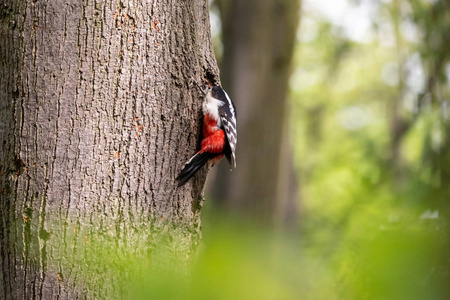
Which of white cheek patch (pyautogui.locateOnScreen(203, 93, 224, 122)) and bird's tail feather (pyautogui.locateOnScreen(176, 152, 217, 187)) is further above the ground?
white cheek patch (pyautogui.locateOnScreen(203, 93, 224, 122))

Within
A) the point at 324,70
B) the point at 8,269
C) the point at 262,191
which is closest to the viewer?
the point at 8,269

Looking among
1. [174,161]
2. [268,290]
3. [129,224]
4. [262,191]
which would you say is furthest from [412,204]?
[262,191]

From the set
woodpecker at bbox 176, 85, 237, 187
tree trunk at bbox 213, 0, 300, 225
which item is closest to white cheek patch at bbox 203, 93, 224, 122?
woodpecker at bbox 176, 85, 237, 187

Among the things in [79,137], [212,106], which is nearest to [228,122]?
[212,106]

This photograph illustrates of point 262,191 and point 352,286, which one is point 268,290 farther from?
point 262,191

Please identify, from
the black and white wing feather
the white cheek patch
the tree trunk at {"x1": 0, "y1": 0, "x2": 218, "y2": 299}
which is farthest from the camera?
the black and white wing feather

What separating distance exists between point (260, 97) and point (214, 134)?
15.0 ft

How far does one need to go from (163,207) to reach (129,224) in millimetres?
247

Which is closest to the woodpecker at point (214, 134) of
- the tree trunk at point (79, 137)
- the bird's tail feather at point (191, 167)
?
the bird's tail feather at point (191, 167)

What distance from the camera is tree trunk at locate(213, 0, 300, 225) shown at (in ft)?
24.1

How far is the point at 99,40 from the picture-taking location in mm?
2326

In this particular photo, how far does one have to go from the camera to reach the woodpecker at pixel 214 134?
8.52 ft

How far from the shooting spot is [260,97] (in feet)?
24.3

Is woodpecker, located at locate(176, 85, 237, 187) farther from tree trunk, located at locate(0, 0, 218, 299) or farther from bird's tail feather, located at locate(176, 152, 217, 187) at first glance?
tree trunk, located at locate(0, 0, 218, 299)
